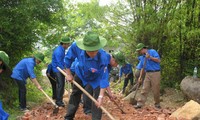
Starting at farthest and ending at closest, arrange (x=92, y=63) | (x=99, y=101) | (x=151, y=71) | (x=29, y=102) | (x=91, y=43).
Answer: (x=29, y=102), (x=151, y=71), (x=92, y=63), (x=99, y=101), (x=91, y=43)

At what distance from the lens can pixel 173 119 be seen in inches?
263

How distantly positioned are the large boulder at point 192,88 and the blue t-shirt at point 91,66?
4469mm

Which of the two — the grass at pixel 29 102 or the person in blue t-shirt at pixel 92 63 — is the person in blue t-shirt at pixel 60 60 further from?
the person in blue t-shirt at pixel 92 63

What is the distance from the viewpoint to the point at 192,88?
28.9 feet

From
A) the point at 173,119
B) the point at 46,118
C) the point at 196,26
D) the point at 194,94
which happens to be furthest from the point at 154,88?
the point at 46,118

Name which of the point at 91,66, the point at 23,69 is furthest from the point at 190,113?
the point at 23,69

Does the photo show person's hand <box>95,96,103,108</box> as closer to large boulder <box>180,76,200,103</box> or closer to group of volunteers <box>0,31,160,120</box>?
group of volunteers <box>0,31,160,120</box>

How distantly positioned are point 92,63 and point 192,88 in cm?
479

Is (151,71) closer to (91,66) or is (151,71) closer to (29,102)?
(29,102)

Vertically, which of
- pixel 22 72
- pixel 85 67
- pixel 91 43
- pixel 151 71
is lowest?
pixel 151 71

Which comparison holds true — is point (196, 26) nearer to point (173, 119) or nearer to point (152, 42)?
point (152, 42)

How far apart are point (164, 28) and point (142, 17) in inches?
33.5

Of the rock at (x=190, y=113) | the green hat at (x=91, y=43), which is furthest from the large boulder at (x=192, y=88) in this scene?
the green hat at (x=91, y=43)

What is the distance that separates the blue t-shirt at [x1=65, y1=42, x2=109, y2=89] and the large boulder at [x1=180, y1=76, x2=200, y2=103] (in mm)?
4469
